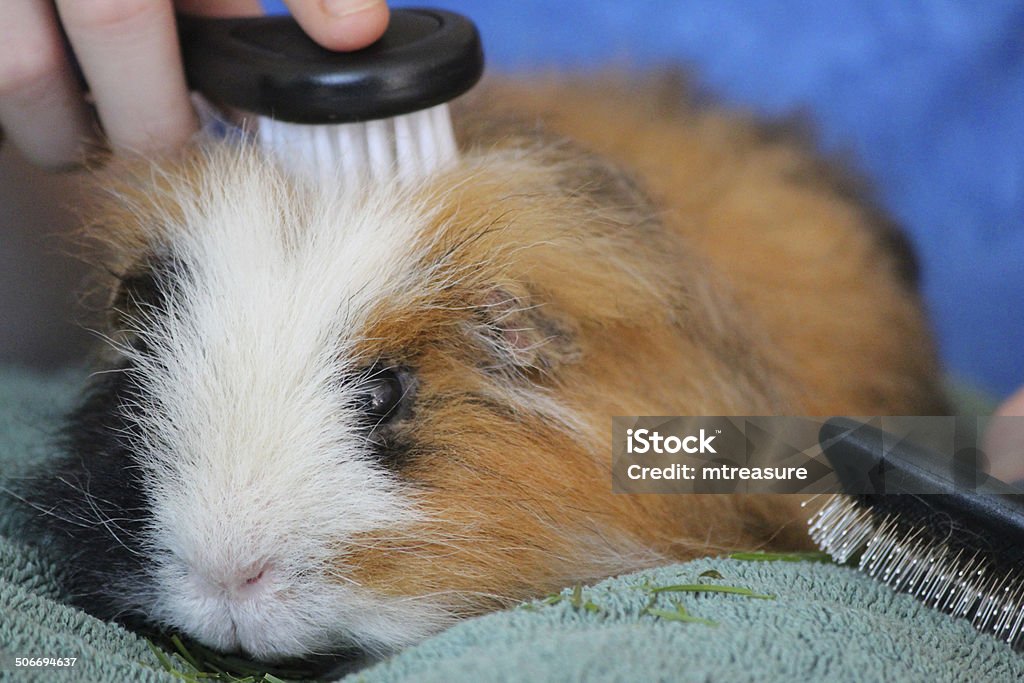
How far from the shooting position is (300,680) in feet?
3.72

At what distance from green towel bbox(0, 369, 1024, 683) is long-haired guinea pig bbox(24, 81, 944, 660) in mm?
89

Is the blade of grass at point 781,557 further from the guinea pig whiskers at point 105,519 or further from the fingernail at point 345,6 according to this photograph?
the fingernail at point 345,6

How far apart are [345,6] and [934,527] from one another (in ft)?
3.20

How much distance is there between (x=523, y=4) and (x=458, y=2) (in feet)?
0.62

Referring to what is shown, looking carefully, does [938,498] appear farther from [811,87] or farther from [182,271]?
[811,87]

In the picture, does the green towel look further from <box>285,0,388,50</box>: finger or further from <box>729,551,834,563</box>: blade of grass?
<box>285,0,388,50</box>: finger

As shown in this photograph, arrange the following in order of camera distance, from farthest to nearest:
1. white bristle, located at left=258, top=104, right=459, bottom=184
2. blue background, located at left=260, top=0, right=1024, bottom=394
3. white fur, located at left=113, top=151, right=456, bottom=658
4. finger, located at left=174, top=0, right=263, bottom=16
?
blue background, located at left=260, top=0, right=1024, bottom=394
finger, located at left=174, top=0, right=263, bottom=16
white bristle, located at left=258, top=104, right=459, bottom=184
white fur, located at left=113, top=151, right=456, bottom=658

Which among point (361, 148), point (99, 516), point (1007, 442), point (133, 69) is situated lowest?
point (1007, 442)

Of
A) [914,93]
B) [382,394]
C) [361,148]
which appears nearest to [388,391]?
[382,394]

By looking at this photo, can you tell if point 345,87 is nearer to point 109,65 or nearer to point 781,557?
point 109,65

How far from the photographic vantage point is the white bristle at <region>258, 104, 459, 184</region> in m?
1.23

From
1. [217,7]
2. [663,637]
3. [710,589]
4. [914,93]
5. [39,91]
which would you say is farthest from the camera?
[914,93]

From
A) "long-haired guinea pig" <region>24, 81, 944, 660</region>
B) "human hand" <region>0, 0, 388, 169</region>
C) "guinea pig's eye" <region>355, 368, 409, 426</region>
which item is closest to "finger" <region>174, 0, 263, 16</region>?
"human hand" <region>0, 0, 388, 169</region>

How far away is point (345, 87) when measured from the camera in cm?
114
